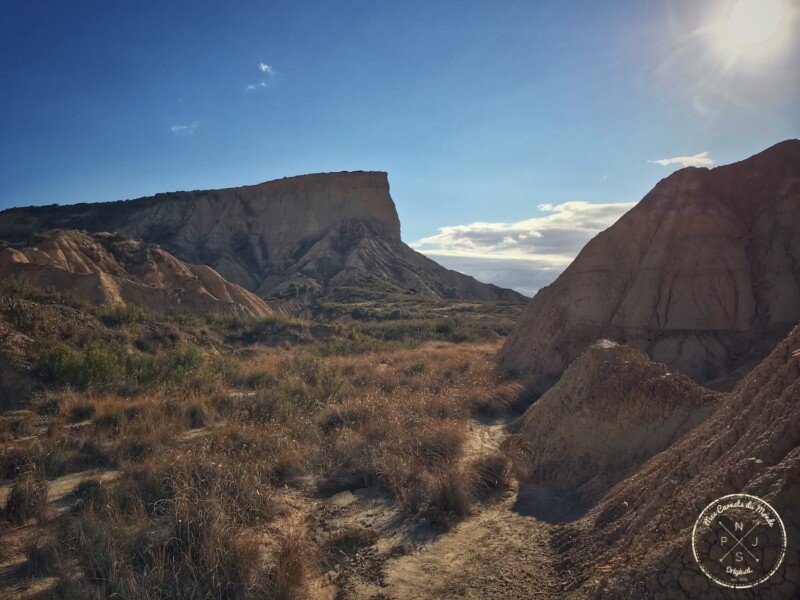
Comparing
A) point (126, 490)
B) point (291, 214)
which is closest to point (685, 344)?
point (126, 490)

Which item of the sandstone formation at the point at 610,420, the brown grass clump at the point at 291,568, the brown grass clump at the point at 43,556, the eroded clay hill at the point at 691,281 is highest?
the eroded clay hill at the point at 691,281

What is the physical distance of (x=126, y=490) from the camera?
5.95 meters

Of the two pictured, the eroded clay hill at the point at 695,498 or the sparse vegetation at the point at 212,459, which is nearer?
the eroded clay hill at the point at 695,498

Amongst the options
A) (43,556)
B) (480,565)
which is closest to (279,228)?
(43,556)

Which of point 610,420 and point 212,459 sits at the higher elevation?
point 610,420

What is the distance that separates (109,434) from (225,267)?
57918 mm

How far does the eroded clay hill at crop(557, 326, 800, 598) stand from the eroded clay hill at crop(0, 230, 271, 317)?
23.9 m

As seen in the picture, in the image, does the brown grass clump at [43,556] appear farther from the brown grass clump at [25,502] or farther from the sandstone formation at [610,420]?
the sandstone formation at [610,420]

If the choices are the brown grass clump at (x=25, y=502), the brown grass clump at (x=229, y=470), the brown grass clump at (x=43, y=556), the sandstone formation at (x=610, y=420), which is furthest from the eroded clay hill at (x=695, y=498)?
the brown grass clump at (x=25, y=502)

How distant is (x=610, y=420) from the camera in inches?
293

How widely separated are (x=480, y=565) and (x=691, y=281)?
12.5m

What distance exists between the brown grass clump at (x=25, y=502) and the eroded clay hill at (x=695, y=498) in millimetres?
5627

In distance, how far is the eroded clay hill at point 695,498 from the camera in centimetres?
298

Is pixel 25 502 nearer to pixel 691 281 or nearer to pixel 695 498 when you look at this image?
pixel 695 498
